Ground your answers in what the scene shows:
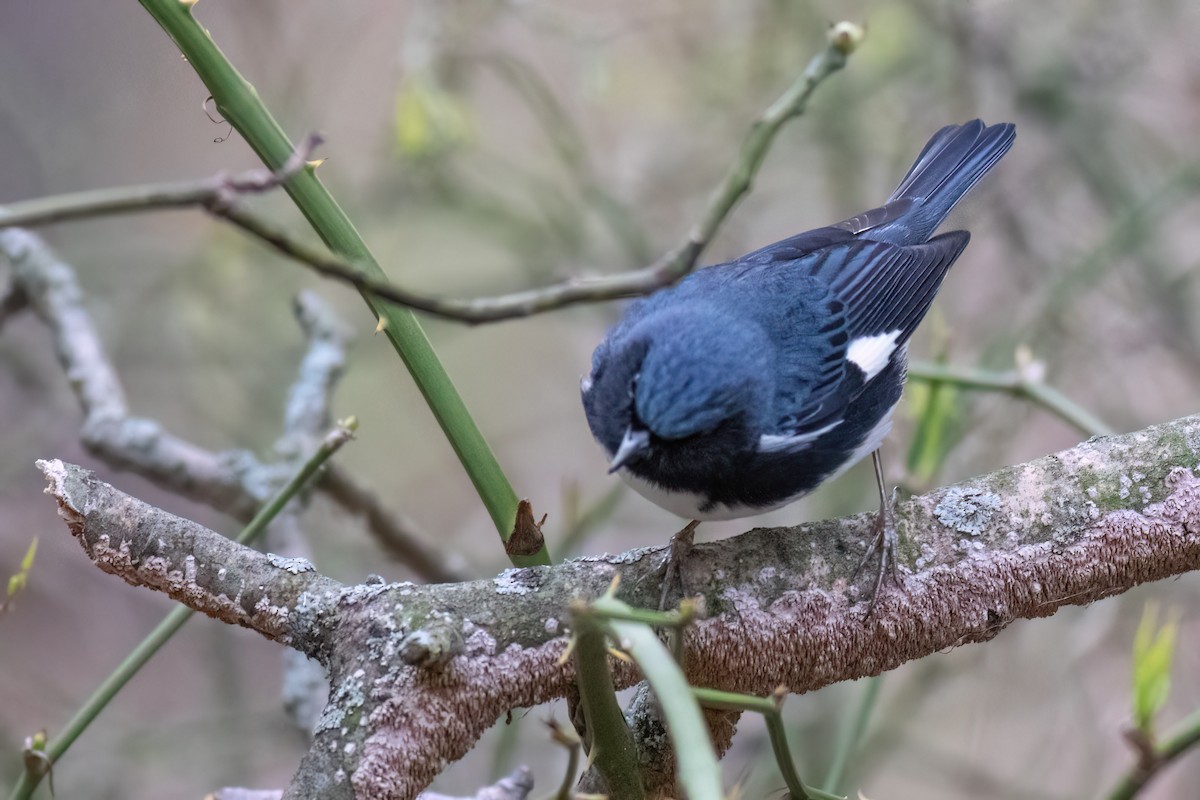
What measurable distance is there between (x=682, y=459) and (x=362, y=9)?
435 cm

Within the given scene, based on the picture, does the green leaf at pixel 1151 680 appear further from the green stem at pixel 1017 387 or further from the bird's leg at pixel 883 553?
the green stem at pixel 1017 387

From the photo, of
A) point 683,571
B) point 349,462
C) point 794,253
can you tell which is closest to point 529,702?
point 683,571

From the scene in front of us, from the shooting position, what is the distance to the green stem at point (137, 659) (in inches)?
60.6

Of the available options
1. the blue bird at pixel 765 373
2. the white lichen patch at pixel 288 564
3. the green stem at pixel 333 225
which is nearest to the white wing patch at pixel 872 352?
the blue bird at pixel 765 373

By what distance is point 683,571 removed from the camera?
1706mm

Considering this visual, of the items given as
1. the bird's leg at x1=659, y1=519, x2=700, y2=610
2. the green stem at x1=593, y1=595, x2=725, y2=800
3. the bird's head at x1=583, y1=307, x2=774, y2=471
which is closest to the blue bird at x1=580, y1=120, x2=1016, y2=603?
the bird's head at x1=583, y1=307, x2=774, y2=471

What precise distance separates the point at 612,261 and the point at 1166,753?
3.49 m

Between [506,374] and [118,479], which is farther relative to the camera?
[506,374]

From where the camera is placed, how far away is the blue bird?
1.90m

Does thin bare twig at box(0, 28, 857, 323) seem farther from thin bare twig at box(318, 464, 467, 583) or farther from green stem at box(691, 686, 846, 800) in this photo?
thin bare twig at box(318, 464, 467, 583)

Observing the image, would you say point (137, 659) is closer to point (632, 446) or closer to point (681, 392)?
point (632, 446)

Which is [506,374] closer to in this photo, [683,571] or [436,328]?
[436,328]

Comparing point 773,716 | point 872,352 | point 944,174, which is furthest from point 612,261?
point 773,716

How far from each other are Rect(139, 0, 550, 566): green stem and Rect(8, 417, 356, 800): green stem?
0.75 ft
